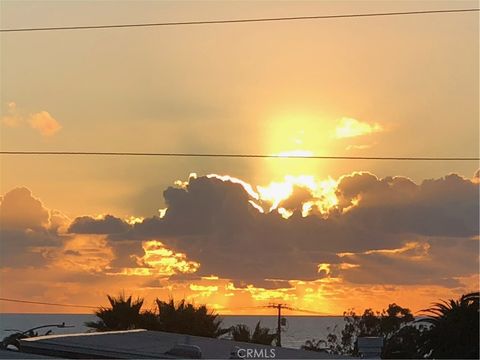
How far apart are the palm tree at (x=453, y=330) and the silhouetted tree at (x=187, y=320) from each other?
2790 cm

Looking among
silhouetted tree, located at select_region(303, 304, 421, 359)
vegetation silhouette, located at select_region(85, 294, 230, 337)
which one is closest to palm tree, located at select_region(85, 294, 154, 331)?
vegetation silhouette, located at select_region(85, 294, 230, 337)

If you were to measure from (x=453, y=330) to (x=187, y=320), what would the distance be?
30885 mm

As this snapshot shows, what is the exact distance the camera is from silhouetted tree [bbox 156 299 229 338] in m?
67.8

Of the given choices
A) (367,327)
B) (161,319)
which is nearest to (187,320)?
(161,319)

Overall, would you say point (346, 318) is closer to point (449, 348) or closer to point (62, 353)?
point (449, 348)

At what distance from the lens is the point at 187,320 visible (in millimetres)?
68625

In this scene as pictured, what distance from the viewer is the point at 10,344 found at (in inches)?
1518

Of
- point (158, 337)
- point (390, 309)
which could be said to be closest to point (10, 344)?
point (158, 337)

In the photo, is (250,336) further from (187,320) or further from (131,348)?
(131,348)

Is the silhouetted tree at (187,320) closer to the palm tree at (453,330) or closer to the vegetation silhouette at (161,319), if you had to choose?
the vegetation silhouette at (161,319)

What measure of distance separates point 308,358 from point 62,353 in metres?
8.75

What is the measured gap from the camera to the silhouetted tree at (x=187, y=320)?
222 ft

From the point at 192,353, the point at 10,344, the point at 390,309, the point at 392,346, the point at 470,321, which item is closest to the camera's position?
the point at 192,353

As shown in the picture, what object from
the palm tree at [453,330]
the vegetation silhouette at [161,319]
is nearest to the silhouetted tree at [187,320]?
Result: the vegetation silhouette at [161,319]
